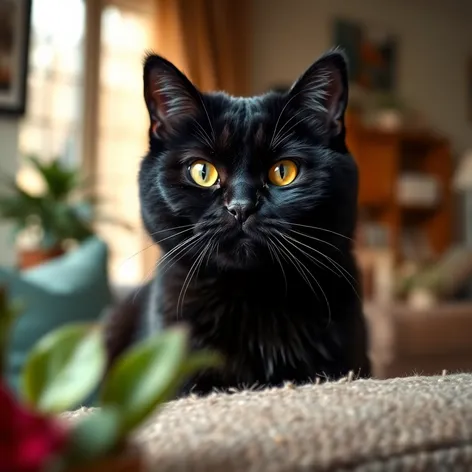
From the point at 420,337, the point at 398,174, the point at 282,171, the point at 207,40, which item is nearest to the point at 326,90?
the point at 282,171

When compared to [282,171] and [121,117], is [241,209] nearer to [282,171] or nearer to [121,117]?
[282,171]

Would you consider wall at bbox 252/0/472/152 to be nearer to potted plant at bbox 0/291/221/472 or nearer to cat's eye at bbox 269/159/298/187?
cat's eye at bbox 269/159/298/187

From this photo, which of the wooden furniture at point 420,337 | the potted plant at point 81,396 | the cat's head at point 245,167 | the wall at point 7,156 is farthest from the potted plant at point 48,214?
the potted plant at point 81,396

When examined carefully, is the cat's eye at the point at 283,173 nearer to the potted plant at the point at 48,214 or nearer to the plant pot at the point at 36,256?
the potted plant at the point at 48,214

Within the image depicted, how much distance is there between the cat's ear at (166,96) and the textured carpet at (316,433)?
48 cm

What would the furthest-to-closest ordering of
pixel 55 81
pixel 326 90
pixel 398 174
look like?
1. pixel 398 174
2. pixel 55 81
3. pixel 326 90

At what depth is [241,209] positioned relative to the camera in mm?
735

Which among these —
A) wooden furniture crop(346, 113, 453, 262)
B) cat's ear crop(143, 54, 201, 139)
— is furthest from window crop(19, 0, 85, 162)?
cat's ear crop(143, 54, 201, 139)

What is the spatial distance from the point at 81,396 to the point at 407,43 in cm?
529

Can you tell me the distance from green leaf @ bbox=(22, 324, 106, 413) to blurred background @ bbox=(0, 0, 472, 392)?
4.15ft

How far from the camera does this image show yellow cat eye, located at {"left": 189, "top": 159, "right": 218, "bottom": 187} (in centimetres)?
78

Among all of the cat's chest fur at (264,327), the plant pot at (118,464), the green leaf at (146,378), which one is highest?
the green leaf at (146,378)

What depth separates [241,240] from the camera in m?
0.76

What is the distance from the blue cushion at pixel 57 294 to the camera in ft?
4.90
